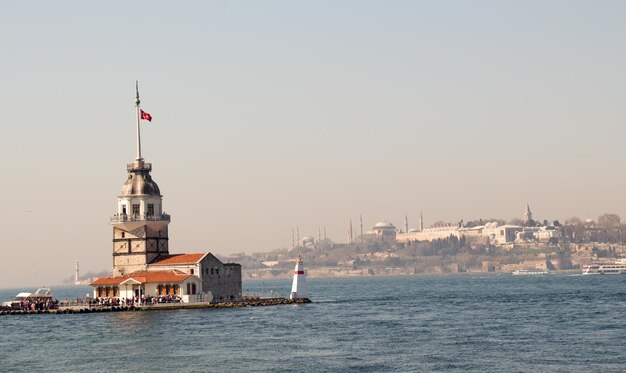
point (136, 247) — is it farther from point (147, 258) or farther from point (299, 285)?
point (299, 285)

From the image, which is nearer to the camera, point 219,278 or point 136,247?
point 136,247

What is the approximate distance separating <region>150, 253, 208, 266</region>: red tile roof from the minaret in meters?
1.00

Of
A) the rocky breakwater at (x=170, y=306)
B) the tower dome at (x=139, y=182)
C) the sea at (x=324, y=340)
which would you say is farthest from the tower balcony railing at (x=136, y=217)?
the sea at (x=324, y=340)

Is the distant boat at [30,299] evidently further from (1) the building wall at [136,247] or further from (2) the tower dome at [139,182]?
(2) the tower dome at [139,182]

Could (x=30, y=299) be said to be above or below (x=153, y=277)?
below

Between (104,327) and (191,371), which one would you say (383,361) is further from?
(104,327)

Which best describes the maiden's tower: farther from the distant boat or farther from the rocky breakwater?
the distant boat

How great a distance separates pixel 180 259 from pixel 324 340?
134 ft

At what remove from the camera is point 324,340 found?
8025 centimetres

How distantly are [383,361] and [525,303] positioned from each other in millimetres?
63030

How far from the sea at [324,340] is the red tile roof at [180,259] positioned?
654cm

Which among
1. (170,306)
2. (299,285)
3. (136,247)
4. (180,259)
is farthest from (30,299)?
(299,285)

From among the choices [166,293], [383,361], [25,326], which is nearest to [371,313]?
[166,293]

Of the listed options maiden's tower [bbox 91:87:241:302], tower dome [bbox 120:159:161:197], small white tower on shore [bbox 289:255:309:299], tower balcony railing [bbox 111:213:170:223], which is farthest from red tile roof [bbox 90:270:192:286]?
small white tower on shore [bbox 289:255:309:299]
